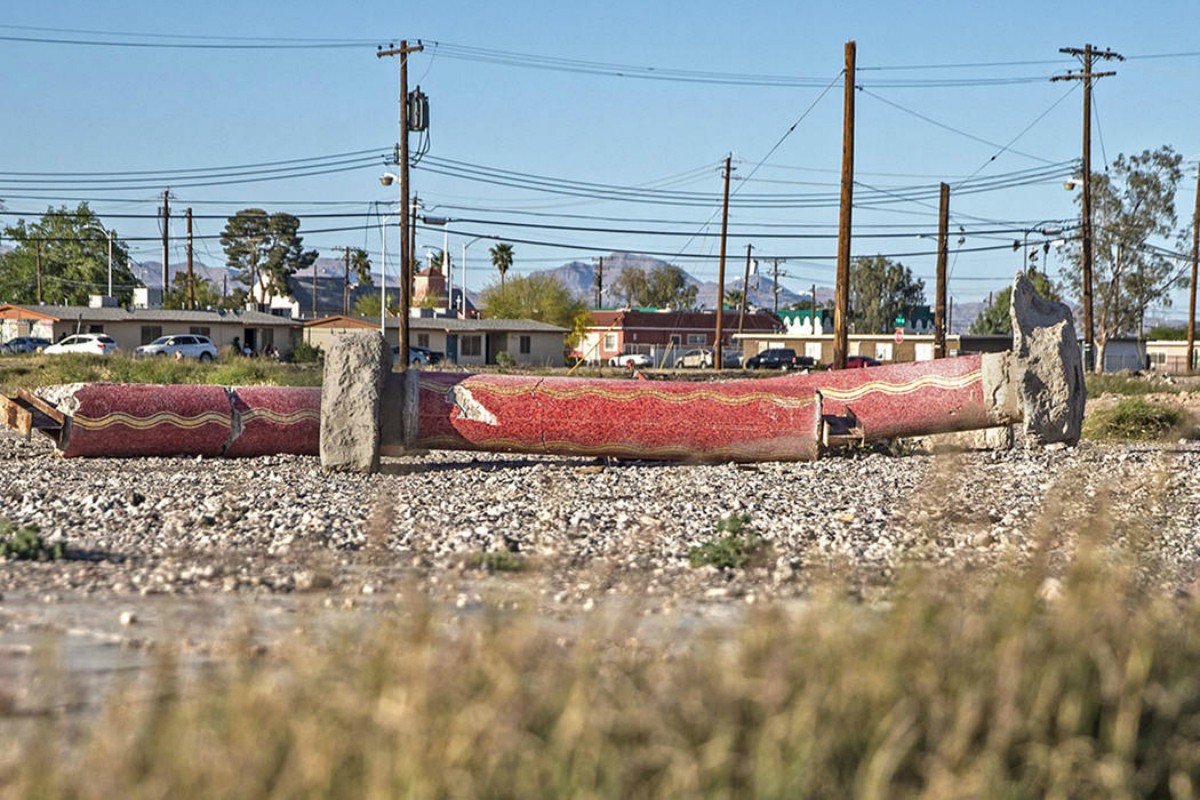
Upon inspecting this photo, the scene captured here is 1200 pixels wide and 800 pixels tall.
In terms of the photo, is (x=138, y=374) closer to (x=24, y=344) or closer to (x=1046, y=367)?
(x=1046, y=367)

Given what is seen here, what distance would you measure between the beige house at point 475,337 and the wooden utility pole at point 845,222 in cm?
5270

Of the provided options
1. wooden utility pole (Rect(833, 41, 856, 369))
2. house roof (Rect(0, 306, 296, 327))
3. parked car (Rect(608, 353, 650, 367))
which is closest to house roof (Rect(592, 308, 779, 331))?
parked car (Rect(608, 353, 650, 367))

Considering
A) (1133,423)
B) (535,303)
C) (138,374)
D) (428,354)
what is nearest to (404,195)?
(138,374)

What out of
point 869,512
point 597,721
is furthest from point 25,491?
point 597,721

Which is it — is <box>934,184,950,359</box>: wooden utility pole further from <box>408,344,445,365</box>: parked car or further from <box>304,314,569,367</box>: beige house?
<box>304,314,569,367</box>: beige house

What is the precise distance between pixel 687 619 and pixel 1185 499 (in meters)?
8.30

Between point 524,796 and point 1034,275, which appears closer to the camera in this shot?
point 524,796

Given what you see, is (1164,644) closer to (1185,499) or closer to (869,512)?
(869,512)

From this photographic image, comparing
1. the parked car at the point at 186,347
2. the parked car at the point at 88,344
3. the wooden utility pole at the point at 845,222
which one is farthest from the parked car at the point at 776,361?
the wooden utility pole at the point at 845,222

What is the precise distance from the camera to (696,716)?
170 inches

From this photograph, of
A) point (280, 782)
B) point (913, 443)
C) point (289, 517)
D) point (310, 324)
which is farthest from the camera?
point (310, 324)

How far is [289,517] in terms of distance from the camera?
38.0 ft

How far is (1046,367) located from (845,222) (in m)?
15.6

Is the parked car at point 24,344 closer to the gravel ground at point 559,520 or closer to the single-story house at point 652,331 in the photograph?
the single-story house at point 652,331
